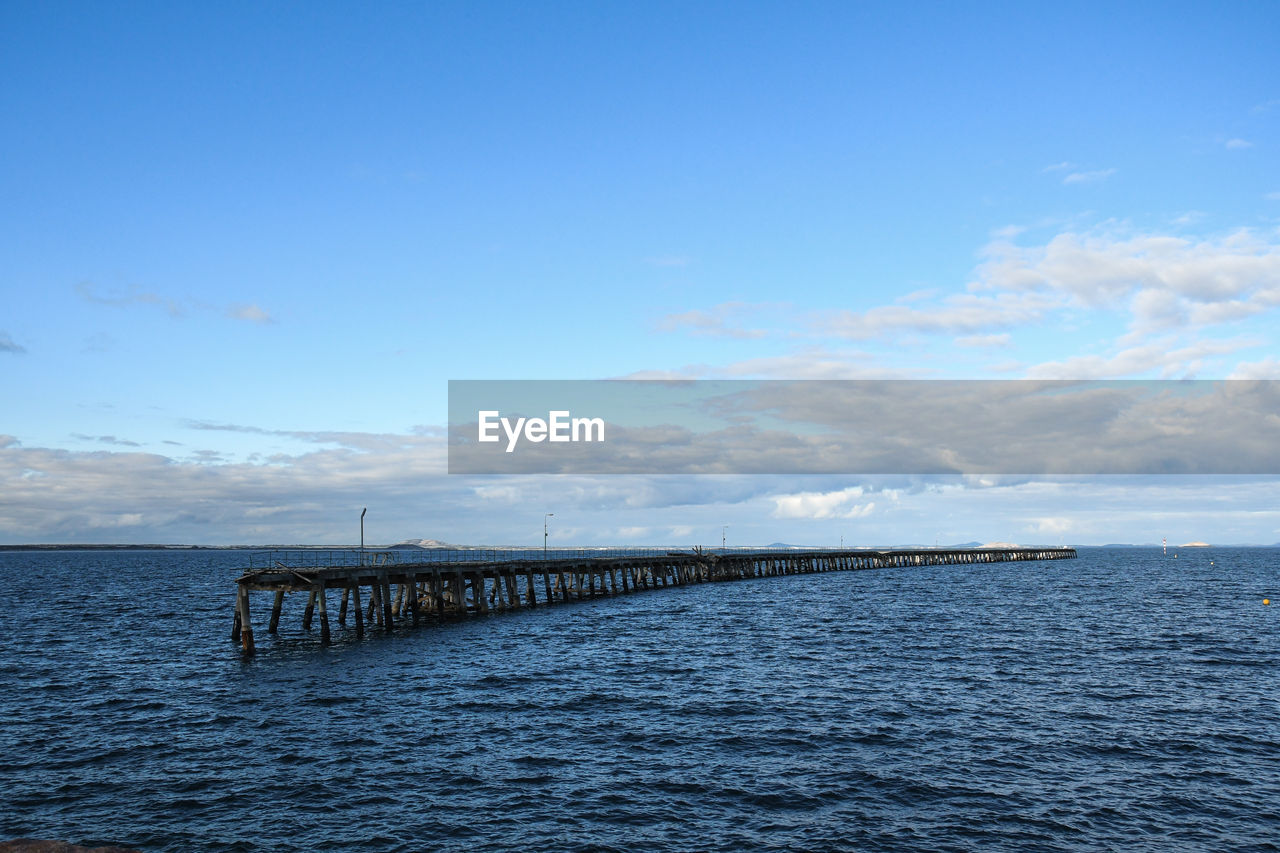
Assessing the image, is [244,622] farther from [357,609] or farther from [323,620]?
[357,609]

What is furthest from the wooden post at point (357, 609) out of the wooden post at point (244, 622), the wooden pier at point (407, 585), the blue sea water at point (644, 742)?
the wooden post at point (244, 622)

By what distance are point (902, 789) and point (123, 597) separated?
326 ft

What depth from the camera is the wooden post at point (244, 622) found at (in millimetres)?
44375

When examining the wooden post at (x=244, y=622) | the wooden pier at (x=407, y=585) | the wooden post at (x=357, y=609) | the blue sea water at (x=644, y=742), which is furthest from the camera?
the wooden post at (x=357, y=609)

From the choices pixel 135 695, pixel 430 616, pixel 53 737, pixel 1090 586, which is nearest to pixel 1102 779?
pixel 53 737

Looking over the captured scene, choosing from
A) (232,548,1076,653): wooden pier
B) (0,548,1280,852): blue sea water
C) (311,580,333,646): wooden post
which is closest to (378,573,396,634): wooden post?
(232,548,1076,653): wooden pier

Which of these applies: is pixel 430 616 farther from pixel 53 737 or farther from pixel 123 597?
pixel 123 597

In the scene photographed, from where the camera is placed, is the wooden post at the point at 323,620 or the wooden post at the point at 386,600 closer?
the wooden post at the point at 323,620

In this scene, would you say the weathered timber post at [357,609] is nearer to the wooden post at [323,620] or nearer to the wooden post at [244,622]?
the wooden post at [323,620]

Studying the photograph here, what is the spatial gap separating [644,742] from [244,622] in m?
28.1

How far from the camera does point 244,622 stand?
4519cm

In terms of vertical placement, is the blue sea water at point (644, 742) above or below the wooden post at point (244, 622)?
below

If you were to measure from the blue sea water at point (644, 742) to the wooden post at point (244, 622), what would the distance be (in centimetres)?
113

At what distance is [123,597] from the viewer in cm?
9594
